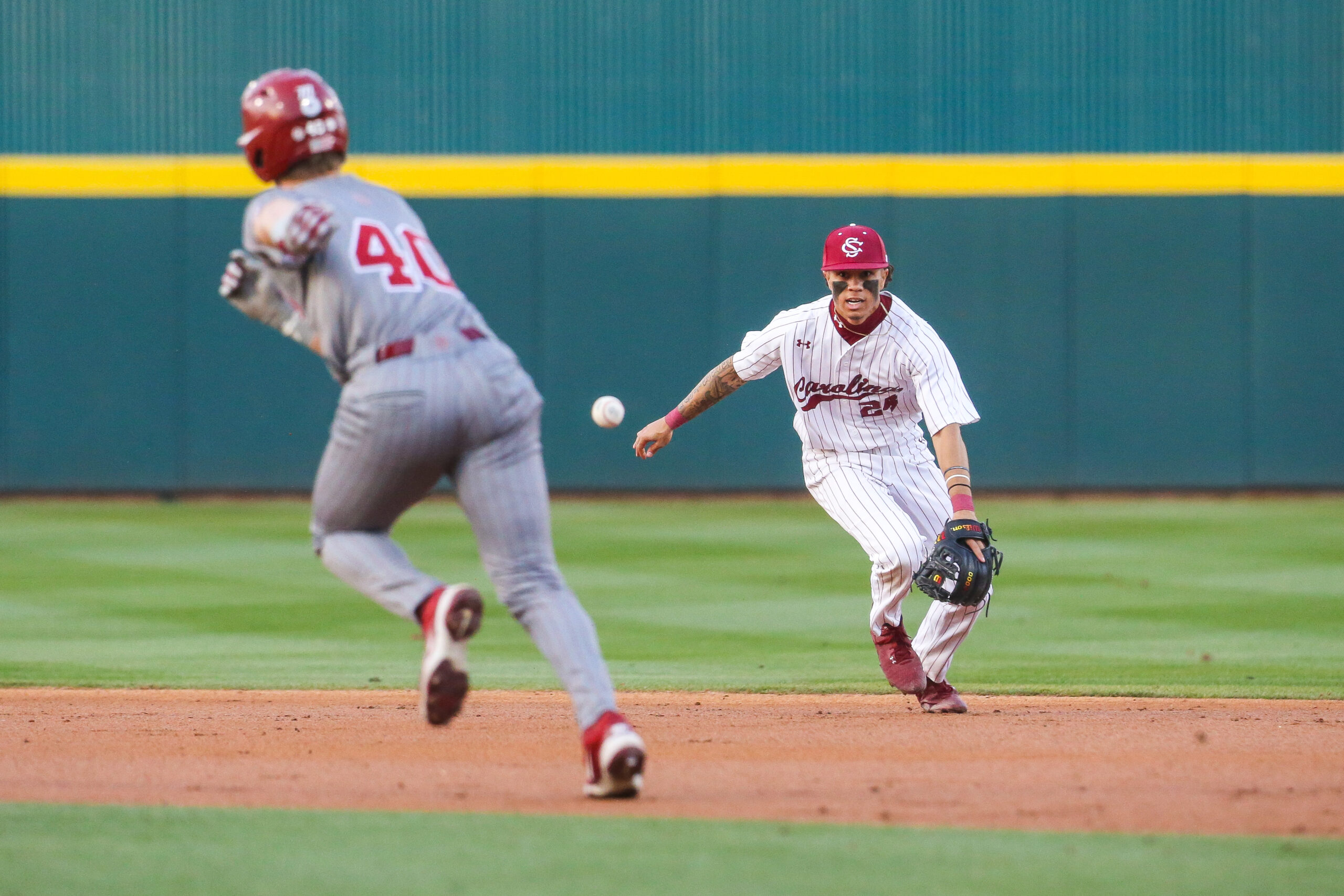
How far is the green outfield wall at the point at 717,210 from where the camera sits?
48.8 ft

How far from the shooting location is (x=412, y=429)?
12.0 feet

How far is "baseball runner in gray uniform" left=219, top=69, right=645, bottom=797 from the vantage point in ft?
12.0

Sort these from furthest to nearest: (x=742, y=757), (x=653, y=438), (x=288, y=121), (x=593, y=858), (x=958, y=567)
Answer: (x=653, y=438)
(x=958, y=567)
(x=742, y=757)
(x=288, y=121)
(x=593, y=858)

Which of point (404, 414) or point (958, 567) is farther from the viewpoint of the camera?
point (958, 567)

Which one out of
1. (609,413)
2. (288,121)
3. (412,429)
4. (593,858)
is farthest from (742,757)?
(288,121)

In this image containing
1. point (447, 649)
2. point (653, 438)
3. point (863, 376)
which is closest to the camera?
point (447, 649)

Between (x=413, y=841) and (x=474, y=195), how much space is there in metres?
11.9

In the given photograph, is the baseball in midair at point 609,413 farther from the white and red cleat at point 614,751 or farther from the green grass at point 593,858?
the green grass at point 593,858

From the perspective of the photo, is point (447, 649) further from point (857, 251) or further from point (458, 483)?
point (857, 251)

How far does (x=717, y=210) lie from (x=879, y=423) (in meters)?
9.38

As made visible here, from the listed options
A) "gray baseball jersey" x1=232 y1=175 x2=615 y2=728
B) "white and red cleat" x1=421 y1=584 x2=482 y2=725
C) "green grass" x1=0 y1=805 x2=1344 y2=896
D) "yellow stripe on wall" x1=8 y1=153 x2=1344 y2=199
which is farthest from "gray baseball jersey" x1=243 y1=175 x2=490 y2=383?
"yellow stripe on wall" x1=8 y1=153 x2=1344 y2=199

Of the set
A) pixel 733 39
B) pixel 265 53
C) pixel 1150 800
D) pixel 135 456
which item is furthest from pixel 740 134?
pixel 1150 800

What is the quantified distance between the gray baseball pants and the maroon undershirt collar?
6.60 ft

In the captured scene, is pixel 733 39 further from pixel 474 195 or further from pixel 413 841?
pixel 413 841
